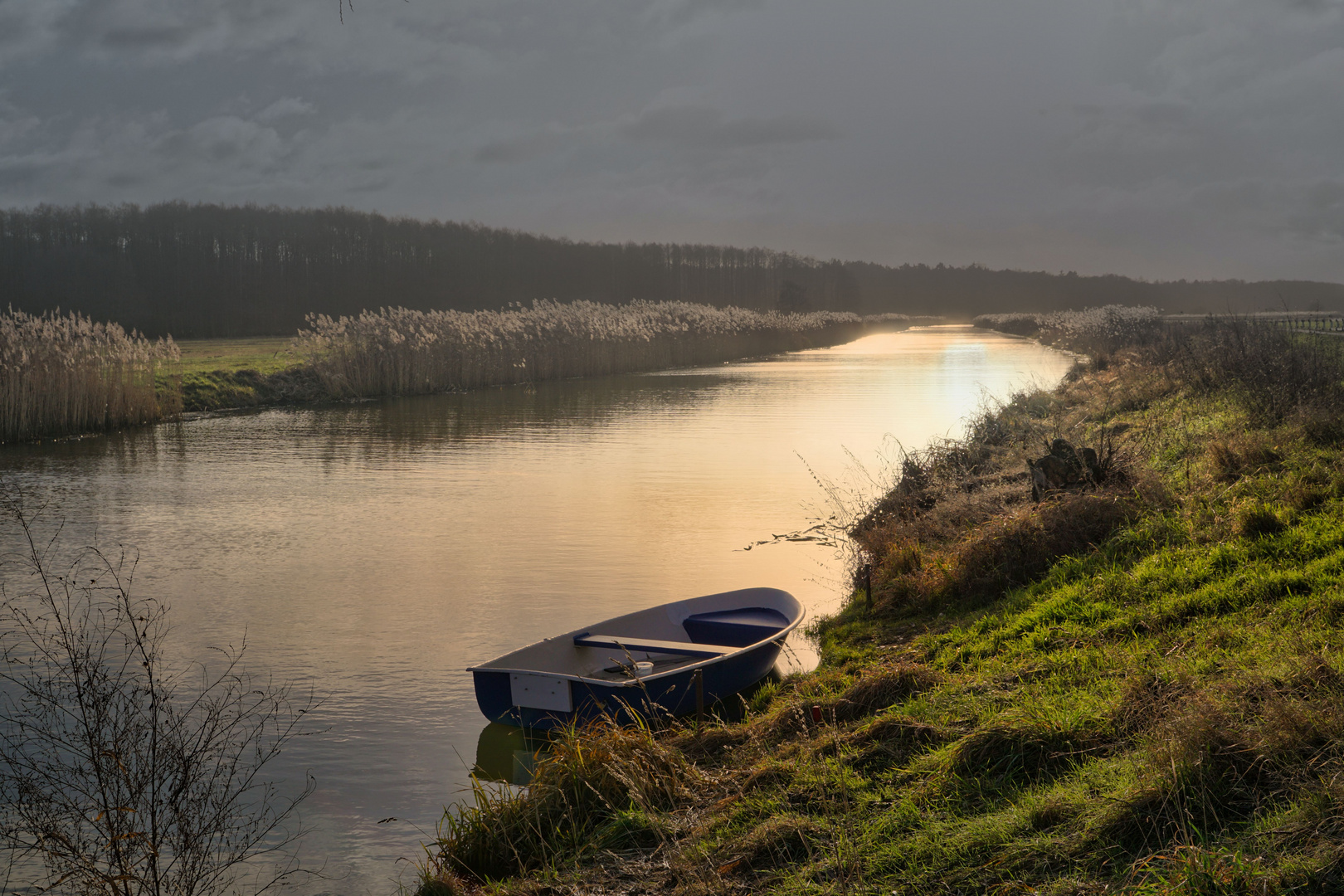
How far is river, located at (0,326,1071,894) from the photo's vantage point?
26.1ft

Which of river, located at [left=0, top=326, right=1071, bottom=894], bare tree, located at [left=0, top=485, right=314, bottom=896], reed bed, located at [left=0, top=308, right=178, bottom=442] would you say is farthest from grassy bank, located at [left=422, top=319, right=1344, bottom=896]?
reed bed, located at [left=0, top=308, right=178, bottom=442]

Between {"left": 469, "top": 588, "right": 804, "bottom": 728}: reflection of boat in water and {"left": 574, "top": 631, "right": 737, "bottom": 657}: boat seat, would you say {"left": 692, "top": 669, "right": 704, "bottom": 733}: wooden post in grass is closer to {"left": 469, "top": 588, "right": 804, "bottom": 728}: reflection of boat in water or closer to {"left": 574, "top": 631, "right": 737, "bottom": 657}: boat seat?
{"left": 469, "top": 588, "right": 804, "bottom": 728}: reflection of boat in water

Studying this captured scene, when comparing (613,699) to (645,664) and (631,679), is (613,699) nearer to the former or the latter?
(631,679)

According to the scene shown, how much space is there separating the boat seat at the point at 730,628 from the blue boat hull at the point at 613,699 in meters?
1.28

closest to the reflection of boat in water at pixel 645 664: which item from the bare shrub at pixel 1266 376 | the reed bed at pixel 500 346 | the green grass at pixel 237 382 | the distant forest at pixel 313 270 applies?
the bare shrub at pixel 1266 376

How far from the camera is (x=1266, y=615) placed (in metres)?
7.04

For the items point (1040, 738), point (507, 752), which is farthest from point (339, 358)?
point (1040, 738)

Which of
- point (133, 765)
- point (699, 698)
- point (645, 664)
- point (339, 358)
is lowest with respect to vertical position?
point (133, 765)

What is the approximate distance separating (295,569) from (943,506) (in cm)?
847

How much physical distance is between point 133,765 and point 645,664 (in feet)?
12.7

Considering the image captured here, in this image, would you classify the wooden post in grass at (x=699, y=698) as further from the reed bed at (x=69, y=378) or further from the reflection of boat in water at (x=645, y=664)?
the reed bed at (x=69, y=378)

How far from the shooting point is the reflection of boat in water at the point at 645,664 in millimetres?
7520

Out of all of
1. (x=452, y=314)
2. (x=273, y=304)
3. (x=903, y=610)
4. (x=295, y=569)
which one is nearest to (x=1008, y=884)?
(x=903, y=610)

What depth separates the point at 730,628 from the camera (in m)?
9.66
